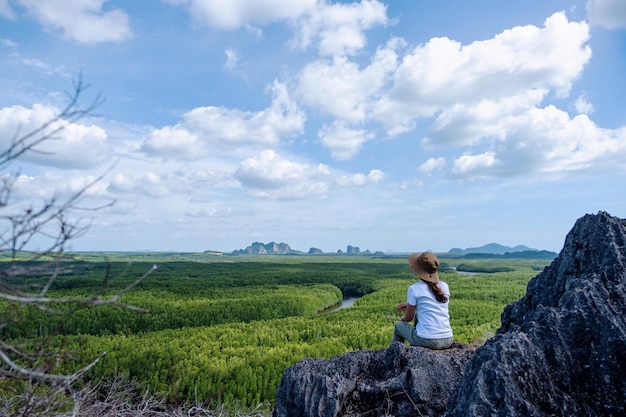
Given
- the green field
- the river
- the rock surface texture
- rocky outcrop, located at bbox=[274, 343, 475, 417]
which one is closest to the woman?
rocky outcrop, located at bbox=[274, 343, 475, 417]

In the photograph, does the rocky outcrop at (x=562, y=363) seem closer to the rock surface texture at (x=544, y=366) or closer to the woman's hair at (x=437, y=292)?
the rock surface texture at (x=544, y=366)

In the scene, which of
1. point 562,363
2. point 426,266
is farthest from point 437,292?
point 562,363

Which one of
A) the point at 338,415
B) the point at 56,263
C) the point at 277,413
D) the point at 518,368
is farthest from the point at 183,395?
the point at 518,368

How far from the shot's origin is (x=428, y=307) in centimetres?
525

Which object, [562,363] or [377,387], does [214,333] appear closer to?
[377,387]

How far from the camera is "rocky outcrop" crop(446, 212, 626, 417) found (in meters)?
2.43

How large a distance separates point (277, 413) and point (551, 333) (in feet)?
8.47

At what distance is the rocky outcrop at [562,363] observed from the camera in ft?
7.98

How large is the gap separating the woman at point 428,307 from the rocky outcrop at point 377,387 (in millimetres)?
763

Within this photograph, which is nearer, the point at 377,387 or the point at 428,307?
the point at 377,387

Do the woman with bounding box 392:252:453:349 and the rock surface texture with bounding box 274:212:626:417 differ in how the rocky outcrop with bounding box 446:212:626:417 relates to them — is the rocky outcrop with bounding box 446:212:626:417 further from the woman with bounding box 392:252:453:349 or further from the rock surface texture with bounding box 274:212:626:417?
the woman with bounding box 392:252:453:349

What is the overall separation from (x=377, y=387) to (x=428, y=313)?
5.08 feet

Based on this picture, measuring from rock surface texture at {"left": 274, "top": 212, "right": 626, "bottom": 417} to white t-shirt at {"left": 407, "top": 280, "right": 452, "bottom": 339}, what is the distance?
1.07m

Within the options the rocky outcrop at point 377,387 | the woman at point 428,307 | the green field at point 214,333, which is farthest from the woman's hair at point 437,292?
the green field at point 214,333
